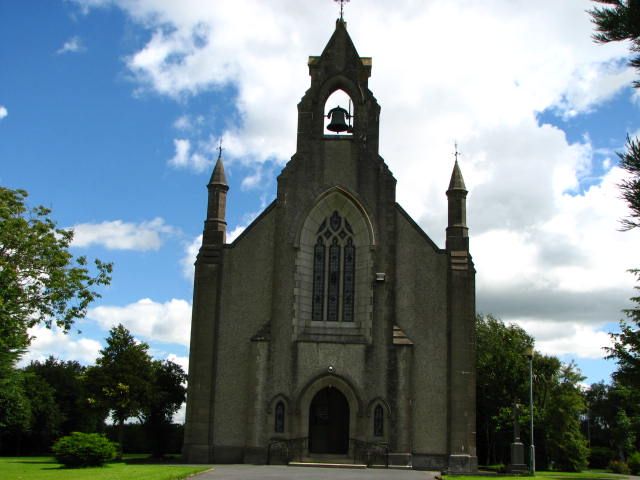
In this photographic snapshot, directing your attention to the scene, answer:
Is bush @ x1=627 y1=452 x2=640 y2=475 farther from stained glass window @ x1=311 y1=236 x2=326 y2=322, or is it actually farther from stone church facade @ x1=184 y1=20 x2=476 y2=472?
stained glass window @ x1=311 y1=236 x2=326 y2=322

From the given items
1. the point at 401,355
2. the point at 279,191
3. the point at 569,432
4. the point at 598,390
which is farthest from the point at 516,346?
the point at 598,390

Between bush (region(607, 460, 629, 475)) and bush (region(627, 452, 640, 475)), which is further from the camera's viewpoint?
bush (region(607, 460, 629, 475))

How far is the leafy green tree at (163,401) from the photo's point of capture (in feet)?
131

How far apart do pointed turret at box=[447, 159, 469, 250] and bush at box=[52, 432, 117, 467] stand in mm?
16793

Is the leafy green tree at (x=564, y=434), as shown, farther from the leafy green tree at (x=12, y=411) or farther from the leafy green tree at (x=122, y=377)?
the leafy green tree at (x=12, y=411)

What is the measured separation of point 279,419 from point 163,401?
40.3ft

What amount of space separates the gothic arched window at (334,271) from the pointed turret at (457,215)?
4544 mm

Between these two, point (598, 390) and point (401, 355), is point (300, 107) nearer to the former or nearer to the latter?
point (401, 355)

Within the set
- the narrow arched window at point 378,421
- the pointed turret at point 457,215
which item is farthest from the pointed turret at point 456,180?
the narrow arched window at point 378,421

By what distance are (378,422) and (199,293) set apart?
31.9 feet

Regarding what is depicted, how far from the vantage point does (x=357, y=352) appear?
101ft

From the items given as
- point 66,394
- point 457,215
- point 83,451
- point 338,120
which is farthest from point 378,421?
point 66,394

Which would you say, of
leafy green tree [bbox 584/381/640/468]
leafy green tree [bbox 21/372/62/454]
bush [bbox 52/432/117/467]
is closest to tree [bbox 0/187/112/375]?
bush [bbox 52/432/117/467]

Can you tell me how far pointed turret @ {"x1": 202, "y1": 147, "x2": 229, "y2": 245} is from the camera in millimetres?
32844
